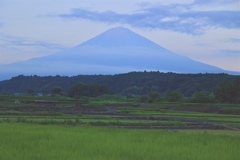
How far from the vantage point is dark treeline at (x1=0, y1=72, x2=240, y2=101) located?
68188 mm

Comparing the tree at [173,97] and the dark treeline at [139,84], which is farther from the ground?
the dark treeline at [139,84]

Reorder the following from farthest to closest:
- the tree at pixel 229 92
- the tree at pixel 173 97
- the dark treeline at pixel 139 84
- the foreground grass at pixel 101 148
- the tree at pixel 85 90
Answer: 1. the dark treeline at pixel 139 84
2. the tree at pixel 85 90
3. the tree at pixel 173 97
4. the tree at pixel 229 92
5. the foreground grass at pixel 101 148

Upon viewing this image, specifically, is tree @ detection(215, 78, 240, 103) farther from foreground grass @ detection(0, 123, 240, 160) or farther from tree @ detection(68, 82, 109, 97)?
foreground grass @ detection(0, 123, 240, 160)

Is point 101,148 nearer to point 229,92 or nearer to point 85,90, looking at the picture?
point 229,92

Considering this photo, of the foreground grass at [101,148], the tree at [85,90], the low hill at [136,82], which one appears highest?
the low hill at [136,82]

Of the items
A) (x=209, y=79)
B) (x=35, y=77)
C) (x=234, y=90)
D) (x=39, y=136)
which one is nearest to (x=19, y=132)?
(x=39, y=136)

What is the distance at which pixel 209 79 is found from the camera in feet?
238

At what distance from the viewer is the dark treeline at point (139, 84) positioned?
68188mm

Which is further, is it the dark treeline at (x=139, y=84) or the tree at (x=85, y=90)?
the dark treeline at (x=139, y=84)

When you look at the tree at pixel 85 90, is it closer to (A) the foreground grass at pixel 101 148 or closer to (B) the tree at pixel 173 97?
(B) the tree at pixel 173 97

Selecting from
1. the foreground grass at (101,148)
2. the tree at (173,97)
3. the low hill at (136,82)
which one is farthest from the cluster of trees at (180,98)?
the foreground grass at (101,148)

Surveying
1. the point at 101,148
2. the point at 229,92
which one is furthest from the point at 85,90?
the point at 101,148

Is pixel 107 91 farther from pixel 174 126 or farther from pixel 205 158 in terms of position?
pixel 205 158

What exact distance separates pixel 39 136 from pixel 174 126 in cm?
1057
